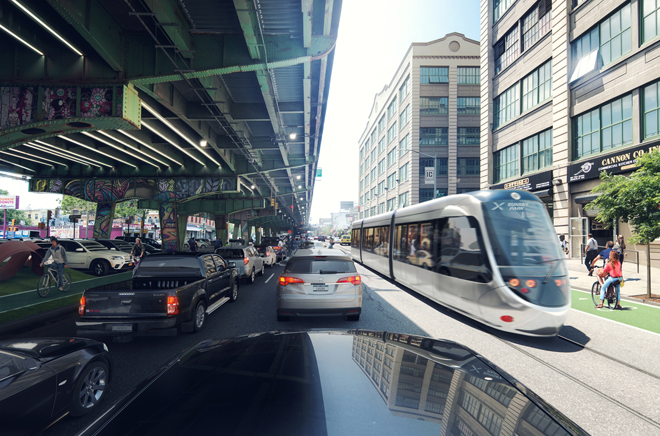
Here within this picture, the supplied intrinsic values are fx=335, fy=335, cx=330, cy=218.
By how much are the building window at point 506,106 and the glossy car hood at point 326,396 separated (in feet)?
92.7

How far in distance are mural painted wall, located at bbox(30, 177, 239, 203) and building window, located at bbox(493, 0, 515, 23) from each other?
1001 inches

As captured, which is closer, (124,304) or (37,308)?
(124,304)

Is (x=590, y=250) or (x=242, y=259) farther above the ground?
(x=590, y=250)

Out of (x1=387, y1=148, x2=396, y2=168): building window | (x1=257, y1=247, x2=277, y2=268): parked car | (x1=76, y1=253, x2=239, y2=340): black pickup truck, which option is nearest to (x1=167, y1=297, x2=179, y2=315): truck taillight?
(x1=76, y1=253, x2=239, y2=340): black pickup truck

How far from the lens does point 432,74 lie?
46094mm

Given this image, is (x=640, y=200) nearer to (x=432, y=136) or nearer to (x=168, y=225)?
(x=168, y=225)

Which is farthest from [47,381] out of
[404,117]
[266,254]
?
[404,117]

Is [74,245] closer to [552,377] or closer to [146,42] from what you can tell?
[146,42]

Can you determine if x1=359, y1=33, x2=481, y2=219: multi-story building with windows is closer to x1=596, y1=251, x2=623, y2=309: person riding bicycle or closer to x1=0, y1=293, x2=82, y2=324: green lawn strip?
x1=596, y1=251, x2=623, y2=309: person riding bicycle

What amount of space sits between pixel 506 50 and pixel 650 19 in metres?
12.3

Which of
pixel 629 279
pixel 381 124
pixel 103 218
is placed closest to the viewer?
pixel 629 279

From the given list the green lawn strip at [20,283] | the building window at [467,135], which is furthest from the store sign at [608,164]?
the building window at [467,135]

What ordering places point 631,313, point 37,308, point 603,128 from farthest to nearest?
1. point 603,128
2. point 37,308
3. point 631,313

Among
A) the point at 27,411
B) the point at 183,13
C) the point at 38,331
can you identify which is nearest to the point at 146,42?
the point at 183,13
